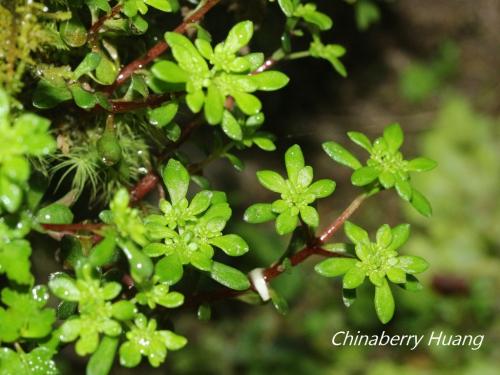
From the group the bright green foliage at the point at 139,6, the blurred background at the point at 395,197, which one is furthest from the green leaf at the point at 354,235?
the blurred background at the point at 395,197

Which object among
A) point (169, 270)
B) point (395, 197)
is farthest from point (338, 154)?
point (395, 197)

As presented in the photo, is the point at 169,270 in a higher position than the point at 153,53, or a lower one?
lower

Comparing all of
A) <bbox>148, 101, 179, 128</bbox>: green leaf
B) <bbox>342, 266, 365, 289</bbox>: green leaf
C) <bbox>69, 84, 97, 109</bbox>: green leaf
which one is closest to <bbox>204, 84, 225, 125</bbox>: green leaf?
<bbox>148, 101, 179, 128</bbox>: green leaf

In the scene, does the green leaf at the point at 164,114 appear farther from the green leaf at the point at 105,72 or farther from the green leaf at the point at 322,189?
the green leaf at the point at 322,189

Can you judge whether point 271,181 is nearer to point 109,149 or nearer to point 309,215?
point 309,215

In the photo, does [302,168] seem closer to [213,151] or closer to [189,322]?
[213,151]

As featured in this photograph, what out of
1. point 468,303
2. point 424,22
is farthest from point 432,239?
point 424,22

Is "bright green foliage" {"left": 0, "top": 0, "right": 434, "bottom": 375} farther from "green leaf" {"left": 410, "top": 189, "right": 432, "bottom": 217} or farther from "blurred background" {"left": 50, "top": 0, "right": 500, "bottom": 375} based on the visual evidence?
"blurred background" {"left": 50, "top": 0, "right": 500, "bottom": 375}
